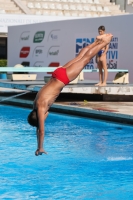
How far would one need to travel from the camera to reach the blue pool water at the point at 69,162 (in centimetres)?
690

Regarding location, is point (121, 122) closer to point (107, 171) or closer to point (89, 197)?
point (107, 171)

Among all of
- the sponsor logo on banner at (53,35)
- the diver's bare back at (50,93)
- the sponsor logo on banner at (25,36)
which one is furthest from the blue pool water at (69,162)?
the sponsor logo on banner at (25,36)

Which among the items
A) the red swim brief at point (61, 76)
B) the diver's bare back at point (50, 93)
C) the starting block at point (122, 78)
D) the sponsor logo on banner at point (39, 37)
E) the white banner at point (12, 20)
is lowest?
the starting block at point (122, 78)

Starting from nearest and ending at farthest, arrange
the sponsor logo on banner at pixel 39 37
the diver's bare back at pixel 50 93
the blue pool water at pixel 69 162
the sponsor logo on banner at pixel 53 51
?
the diver's bare back at pixel 50 93
the blue pool water at pixel 69 162
the sponsor logo on banner at pixel 53 51
the sponsor logo on banner at pixel 39 37

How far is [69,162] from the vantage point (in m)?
8.47

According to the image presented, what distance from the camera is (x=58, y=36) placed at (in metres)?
19.8

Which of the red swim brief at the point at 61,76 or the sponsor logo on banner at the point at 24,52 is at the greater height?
the sponsor logo on banner at the point at 24,52

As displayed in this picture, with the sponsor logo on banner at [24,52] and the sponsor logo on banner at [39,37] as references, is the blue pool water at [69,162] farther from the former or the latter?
the sponsor logo on banner at [24,52]

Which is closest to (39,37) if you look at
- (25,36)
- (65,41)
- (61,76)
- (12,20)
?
(25,36)

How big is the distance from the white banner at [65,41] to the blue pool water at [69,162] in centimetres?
489

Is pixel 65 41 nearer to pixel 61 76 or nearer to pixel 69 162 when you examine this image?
pixel 69 162

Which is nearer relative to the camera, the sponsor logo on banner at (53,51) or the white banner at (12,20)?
the sponsor logo on banner at (53,51)

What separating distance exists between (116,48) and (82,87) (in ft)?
11.6

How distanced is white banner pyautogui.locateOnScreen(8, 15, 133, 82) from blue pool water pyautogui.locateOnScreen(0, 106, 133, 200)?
4894 mm
